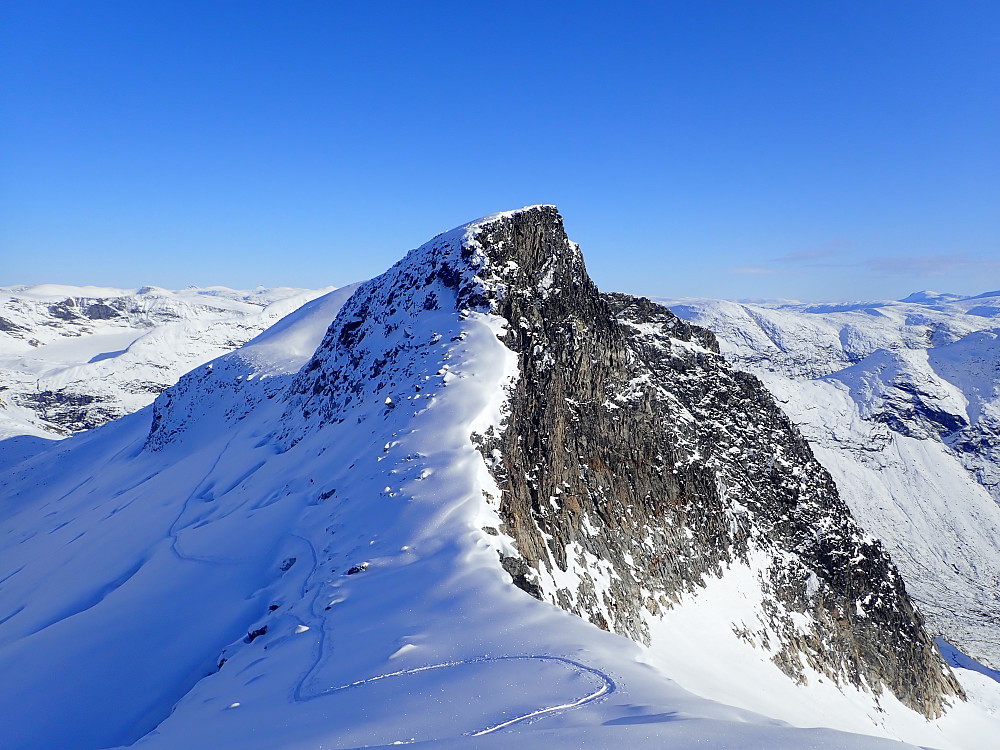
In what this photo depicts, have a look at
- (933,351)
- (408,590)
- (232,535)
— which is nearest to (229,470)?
(232,535)

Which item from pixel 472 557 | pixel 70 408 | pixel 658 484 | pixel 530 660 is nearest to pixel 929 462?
pixel 658 484

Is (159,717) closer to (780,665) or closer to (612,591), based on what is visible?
(612,591)

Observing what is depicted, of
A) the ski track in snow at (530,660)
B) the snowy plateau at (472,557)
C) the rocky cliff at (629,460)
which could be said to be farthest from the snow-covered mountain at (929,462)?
the ski track in snow at (530,660)

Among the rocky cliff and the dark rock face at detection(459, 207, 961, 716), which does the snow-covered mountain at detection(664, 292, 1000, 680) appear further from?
the rocky cliff

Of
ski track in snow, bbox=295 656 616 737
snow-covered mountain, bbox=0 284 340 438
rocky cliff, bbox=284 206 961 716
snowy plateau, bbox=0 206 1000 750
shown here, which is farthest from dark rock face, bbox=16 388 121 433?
ski track in snow, bbox=295 656 616 737

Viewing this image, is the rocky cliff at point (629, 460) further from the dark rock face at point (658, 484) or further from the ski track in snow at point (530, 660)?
the ski track in snow at point (530, 660)

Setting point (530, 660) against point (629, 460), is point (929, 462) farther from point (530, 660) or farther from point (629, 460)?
point (530, 660)

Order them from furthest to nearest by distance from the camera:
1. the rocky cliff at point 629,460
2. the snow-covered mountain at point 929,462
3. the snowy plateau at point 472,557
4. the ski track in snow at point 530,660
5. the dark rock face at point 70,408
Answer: the dark rock face at point 70,408 → the snow-covered mountain at point 929,462 → the rocky cliff at point 629,460 → the snowy plateau at point 472,557 → the ski track in snow at point 530,660
